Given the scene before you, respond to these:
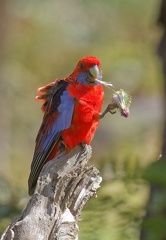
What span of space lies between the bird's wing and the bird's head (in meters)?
0.10

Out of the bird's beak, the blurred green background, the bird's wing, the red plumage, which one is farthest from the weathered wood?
the blurred green background

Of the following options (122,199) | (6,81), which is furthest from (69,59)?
(122,199)

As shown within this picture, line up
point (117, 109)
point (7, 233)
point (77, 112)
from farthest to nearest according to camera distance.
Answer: point (77, 112)
point (117, 109)
point (7, 233)

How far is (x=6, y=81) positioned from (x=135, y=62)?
2144 millimetres

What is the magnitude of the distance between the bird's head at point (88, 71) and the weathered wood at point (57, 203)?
2.96 feet

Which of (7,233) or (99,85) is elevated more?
(99,85)

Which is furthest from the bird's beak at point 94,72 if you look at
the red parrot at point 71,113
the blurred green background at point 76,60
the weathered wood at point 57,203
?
the blurred green background at point 76,60

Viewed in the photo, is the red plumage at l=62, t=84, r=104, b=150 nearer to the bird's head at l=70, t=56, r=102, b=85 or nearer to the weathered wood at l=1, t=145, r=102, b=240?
the bird's head at l=70, t=56, r=102, b=85

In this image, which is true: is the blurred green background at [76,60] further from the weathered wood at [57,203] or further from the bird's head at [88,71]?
the weathered wood at [57,203]

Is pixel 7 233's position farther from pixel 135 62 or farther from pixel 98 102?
pixel 135 62

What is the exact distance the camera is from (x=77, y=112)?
5387 millimetres

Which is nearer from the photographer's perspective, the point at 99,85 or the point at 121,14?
the point at 99,85

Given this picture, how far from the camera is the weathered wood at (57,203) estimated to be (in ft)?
13.8

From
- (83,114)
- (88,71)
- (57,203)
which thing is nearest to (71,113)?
(83,114)
